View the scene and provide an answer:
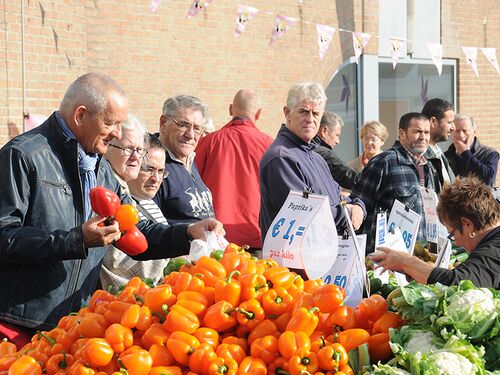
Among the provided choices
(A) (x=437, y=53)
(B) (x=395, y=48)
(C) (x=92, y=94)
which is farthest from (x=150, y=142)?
(A) (x=437, y=53)

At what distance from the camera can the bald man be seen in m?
6.49

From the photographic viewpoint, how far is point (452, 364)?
2.66 meters

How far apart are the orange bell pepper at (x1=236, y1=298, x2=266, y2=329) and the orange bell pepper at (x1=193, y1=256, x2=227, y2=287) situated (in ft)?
0.73

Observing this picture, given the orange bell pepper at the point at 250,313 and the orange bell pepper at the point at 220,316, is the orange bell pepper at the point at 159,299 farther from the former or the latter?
the orange bell pepper at the point at 250,313

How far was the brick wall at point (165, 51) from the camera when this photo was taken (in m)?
7.92

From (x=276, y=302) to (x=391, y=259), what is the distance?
46.3 inches

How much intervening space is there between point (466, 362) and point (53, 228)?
1757 millimetres

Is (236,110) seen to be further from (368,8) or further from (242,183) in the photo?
(368,8)

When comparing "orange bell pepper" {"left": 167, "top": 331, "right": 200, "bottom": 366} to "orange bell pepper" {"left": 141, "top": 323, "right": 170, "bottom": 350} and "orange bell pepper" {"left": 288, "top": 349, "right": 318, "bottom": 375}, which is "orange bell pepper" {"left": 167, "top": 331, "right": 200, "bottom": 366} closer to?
"orange bell pepper" {"left": 141, "top": 323, "right": 170, "bottom": 350}

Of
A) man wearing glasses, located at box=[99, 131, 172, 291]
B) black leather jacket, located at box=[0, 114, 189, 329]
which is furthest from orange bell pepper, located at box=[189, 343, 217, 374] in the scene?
man wearing glasses, located at box=[99, 131, 172, 291]

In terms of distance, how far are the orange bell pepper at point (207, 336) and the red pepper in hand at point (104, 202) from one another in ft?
2.31

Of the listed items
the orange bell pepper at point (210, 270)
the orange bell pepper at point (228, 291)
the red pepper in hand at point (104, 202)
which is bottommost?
the orange bell pepper at point (228, 291)

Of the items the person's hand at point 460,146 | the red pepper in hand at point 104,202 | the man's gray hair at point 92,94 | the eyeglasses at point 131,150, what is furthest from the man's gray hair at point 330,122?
the red pepper in hand at point 104,202

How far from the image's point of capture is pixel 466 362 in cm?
267
